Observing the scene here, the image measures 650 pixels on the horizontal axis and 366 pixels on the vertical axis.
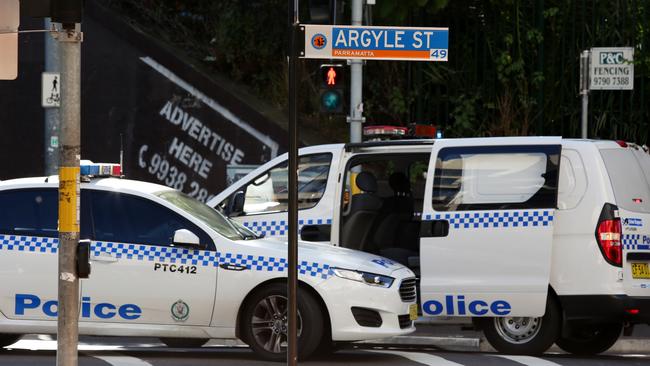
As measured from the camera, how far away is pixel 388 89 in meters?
19.2

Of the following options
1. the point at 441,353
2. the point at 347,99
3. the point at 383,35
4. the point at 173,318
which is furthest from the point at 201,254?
the point at 347,99

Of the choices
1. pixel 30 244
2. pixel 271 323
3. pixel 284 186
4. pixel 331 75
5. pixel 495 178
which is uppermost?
pixel 331 75

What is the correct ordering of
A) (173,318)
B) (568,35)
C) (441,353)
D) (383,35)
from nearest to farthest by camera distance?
(383,35)
(173,318)
(441,353)
(568,35)

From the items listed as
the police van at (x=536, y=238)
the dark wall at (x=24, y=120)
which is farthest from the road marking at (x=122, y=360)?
the dark wall at (x=24, y=120)

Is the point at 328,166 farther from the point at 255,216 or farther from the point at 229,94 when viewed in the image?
the point at 229,94

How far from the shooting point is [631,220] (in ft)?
34.5

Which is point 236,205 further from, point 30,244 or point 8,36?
point 8,36

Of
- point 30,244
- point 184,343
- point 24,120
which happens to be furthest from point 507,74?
point 30,244

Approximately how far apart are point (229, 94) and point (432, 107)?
118 inches

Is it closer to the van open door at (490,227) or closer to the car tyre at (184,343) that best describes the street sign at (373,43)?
the van open door at (490,227)

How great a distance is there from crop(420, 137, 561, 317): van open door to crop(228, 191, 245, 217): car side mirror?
179 centimetres

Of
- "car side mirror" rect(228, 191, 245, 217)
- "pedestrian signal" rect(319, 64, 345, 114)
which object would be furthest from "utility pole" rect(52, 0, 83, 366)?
"pedestrian signal" rect(319, 64, 345, 114)

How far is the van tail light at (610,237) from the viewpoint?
10391mm

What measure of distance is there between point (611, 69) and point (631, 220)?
14.9 ft
